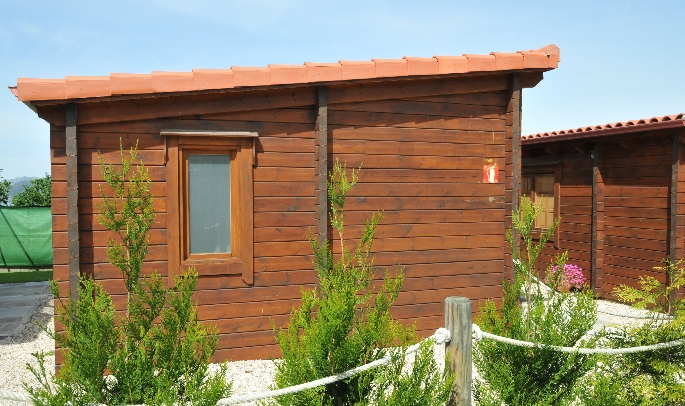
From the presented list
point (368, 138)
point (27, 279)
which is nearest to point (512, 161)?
point (368, 138)

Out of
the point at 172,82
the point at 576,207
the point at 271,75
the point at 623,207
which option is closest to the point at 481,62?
the point at 271,75

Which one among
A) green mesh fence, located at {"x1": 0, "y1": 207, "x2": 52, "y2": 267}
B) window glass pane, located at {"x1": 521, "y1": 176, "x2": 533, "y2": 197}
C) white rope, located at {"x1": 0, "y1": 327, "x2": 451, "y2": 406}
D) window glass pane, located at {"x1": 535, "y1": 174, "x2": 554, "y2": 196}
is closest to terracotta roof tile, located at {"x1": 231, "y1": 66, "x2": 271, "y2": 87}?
white rope, located at {"x1": 0, "y1": 327, "x2": 451, "y2": 406}

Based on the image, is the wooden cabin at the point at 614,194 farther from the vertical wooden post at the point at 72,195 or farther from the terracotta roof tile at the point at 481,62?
the vertical wooden post at the point at 72,195

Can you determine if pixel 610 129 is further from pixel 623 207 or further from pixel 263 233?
pixel 263 233

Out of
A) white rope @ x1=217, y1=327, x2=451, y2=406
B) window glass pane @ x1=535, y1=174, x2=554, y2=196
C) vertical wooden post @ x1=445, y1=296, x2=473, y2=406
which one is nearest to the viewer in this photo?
white rope @ x1=217, y1=327, x2=451, y2=406

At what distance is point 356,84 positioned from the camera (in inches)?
234

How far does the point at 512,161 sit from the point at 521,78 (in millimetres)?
1120

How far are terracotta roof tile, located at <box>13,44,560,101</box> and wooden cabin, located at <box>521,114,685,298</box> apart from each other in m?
3.53

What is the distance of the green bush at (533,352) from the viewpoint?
3729mm

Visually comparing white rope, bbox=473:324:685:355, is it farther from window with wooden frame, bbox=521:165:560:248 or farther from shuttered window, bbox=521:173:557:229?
shuttered window, bbox=521:173:557:229

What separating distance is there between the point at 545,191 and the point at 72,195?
975 centimetres

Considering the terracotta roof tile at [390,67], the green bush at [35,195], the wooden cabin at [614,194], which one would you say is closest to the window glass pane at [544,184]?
the wooden cabin at [614,194]

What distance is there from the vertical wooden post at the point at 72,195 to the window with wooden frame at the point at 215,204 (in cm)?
98

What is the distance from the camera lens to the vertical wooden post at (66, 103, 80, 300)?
5035mm
